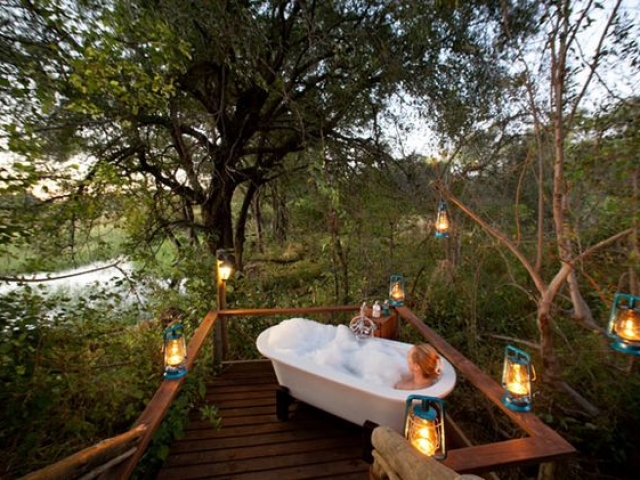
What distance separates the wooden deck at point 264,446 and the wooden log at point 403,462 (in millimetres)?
825

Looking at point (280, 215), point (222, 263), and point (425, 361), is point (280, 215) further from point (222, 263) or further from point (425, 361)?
point (425, 361)

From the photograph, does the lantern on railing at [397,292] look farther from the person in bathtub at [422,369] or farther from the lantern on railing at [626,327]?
the lantern on railing at [626,327]

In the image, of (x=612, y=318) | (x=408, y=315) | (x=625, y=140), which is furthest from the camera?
(x=408, y=315)

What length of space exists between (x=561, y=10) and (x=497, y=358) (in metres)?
3.18

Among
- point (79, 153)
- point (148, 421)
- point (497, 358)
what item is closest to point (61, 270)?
point (79, 153)

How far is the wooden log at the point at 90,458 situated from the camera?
31.3 inches

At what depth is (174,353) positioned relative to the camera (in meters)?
1.63

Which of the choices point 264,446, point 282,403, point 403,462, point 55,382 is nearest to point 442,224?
point 403,462

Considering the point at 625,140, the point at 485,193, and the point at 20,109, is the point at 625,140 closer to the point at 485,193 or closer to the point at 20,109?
the point at 485,193

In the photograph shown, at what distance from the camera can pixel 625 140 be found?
1.85 m

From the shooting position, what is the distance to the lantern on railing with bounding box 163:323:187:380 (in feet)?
5.27

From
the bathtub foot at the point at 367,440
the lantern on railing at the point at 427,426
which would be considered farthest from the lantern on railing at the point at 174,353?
the lantern on railing at the point at 427,426

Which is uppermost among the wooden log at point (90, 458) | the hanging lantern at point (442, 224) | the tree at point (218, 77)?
the tree at point (218, 77)

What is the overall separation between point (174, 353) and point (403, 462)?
138cm
